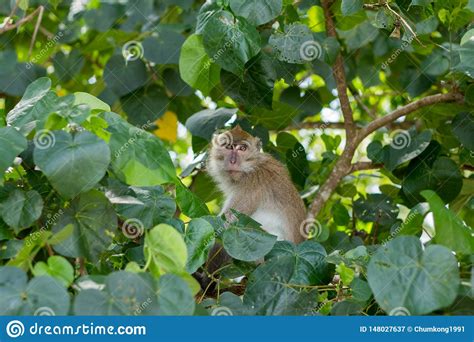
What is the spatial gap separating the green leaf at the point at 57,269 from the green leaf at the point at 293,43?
8.67 feet

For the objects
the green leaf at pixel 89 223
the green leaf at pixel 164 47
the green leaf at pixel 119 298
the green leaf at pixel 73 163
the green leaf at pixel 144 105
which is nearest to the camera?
the green leaf at pixel 119 298

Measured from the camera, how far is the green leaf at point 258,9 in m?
4.85

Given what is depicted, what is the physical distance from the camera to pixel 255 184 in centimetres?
700

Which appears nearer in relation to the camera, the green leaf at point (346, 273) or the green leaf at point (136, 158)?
the green leaf at point (136, 158)

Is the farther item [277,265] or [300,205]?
[300,205]

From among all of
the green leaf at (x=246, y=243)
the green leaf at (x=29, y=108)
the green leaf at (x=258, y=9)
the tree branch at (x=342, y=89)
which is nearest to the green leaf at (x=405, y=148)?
the tree branch at (x=342, y=89)

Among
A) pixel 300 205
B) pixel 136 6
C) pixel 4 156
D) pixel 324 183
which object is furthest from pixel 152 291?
pixel 136 6

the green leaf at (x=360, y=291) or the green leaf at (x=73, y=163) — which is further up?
the green leaf at (x=73, y=163)

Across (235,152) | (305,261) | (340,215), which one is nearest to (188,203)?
(305,261)

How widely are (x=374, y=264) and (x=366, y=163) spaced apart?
2.92 m

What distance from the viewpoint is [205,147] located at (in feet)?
21.4

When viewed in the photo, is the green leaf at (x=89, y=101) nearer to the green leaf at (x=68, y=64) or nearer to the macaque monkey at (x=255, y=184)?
the macaque monkey at (x=255, y=184)

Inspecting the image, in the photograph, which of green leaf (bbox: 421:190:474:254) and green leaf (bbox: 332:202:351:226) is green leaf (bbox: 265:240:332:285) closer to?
green leaf (bbox: 421:190:474:254)

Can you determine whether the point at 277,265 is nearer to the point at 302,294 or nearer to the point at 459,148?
the point at 302,294
